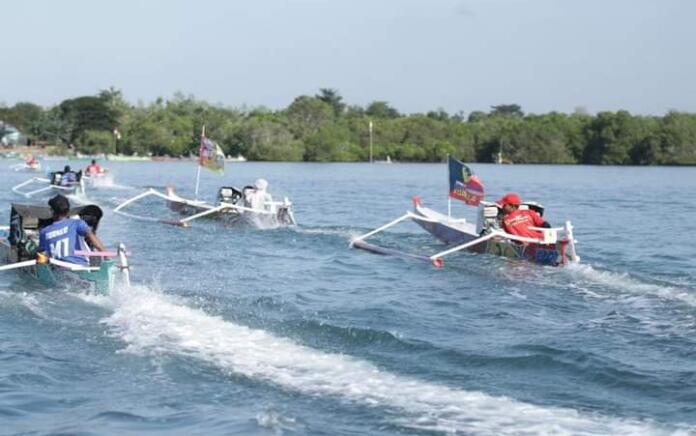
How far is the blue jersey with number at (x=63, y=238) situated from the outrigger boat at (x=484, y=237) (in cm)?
639

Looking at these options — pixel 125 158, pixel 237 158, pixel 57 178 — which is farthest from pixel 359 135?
pixel 57 178

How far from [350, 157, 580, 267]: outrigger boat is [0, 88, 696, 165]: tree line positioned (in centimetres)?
8724

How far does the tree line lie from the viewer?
351 ft

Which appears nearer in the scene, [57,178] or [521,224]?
[521,224]

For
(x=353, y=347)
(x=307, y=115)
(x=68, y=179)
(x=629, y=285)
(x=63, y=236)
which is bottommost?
(x=353, y=347)

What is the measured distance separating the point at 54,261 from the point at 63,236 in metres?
0.43

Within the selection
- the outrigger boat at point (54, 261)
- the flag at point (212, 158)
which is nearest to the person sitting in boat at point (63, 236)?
the outrigger boat at point (54, 261)

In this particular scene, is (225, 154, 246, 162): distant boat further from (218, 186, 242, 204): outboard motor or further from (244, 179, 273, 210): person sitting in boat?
(244, 179, 273, 210): person sitting in boat

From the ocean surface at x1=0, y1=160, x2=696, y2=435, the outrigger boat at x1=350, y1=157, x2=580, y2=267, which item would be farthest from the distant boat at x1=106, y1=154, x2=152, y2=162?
the ocean surface at x1=0, y1=160, x2=696, y2=435

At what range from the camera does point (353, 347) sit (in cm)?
1170

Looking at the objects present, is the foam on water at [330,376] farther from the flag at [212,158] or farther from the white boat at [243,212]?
the flag at [212,158]

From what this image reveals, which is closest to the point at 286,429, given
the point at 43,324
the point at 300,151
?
the point at 43,324

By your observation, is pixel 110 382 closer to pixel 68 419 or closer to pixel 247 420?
pixel 68 419

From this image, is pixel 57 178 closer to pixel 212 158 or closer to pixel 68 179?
pixel 68 179
